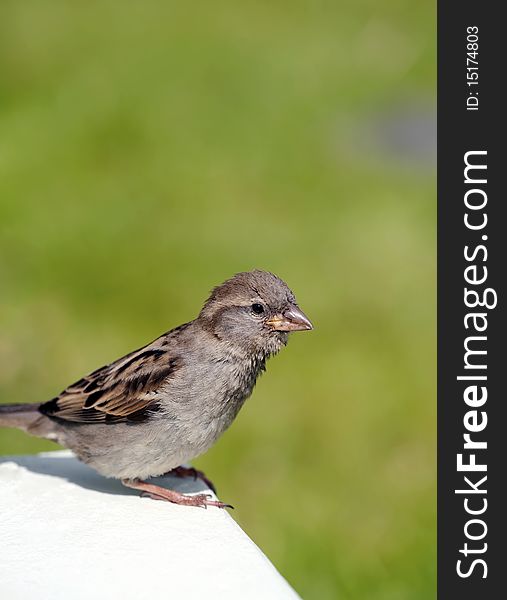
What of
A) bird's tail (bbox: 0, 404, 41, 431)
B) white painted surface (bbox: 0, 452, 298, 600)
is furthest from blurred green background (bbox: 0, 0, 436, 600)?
white painted surface (bbox: 0, 452, 298, 600)

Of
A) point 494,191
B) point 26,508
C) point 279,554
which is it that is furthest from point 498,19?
point 26,508

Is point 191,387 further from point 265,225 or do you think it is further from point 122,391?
point 265,225

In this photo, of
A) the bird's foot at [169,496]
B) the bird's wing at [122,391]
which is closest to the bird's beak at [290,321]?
A: the bird's wing at [122,391]

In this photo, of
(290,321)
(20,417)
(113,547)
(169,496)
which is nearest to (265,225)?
(20,417)

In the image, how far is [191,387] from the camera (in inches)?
134

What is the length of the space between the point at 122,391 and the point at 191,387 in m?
0.26

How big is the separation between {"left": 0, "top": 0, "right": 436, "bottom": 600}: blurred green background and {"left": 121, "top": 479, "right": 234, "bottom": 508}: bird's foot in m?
1.65

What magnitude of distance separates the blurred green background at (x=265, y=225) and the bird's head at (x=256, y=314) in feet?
5.90

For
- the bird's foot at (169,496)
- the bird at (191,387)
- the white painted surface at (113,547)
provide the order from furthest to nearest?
1. the bird at (191,387)
2. the bird's foot at (169,496)
3. the white painted surface at (113,547)

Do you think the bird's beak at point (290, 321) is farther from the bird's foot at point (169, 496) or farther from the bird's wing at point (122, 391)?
the bird's foot at point (169, 496)

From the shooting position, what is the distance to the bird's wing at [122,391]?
3.46 m

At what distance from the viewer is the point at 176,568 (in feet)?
9.01

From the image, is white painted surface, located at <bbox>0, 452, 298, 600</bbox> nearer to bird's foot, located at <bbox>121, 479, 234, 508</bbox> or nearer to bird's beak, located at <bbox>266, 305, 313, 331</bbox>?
bird's foot, located at <bbox>121, 479, 234, 508</bbox>

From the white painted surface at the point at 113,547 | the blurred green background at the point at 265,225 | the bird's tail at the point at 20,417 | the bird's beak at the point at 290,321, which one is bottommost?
the white painted surface at the point at 113,547
